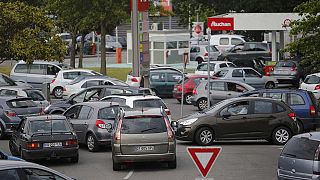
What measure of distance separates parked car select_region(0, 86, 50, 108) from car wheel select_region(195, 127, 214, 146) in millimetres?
8337

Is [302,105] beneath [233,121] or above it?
above

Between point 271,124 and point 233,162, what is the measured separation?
359 centimetres

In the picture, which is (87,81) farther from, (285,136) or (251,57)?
(251,57)

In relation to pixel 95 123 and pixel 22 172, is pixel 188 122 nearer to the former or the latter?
pixel 95 123

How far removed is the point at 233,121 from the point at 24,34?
51.5ft

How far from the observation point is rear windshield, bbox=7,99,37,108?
91.9 feet

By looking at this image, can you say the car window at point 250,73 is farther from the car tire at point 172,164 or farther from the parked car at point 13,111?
the car tire at point 172,164

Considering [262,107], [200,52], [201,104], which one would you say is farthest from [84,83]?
[200,52]

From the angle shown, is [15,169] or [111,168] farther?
[111,168]

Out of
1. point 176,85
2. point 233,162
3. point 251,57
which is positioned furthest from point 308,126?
point 251,57

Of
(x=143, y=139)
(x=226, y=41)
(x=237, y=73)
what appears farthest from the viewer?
(x=226, y=41)

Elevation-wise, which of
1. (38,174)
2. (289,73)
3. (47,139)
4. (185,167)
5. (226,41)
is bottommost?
(185,167)

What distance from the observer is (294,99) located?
27.6m

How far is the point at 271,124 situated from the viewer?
81.8 feet
